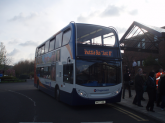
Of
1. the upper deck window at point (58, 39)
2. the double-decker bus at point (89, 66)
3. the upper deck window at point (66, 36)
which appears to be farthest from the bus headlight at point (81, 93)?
the upper deck window at point (58, 39)

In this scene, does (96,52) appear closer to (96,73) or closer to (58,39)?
(96,73)

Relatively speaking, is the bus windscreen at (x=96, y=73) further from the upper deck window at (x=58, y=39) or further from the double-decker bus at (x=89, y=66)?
the upper deck window at (x=58, y=39)

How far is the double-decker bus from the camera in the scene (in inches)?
315

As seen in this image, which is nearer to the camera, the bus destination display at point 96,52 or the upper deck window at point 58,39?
the bus destination display at point 96,52

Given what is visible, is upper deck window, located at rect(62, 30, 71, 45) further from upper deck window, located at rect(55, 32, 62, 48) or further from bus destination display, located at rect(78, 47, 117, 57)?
bus destination display, located at rect(78, 47, 117, 57)

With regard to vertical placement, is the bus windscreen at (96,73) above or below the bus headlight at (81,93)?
above

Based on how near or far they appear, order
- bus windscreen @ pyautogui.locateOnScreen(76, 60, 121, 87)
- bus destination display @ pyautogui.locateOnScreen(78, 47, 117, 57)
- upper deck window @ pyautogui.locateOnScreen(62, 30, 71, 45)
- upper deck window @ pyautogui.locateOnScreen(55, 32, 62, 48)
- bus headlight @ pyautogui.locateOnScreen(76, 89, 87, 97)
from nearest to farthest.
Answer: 1. bus headlight @ pyautogui.locateOnScreen(76, 89, 87, 97)
2. bus windscreen @ pyautogui.locateOnScreen(76, 60, 121, 87)
3. bus destination display @ pyautogui.locateOnScreen(78, 47, 117, 57)
4. upper deck window @ pyautogui.locateOnScreen(62, 30, 71, 45)
5. upper deck window @ pyautogui.locateOnScreen(55, 32, 62, 48)

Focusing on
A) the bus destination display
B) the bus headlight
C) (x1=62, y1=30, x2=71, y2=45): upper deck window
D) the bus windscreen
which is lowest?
the bus headlight

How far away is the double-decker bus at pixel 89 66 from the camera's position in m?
8.01

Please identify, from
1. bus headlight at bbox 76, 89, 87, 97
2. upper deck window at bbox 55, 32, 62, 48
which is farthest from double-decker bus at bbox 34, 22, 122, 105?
upper deck window at bbox 55, 32, 62, 48

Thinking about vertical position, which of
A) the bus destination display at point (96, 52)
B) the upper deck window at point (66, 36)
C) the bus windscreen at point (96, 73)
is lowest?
the bus windscreen at point (96, 73)

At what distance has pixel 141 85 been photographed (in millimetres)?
8367

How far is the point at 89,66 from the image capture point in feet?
26.7

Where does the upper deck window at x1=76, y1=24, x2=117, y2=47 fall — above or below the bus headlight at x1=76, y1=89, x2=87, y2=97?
above
